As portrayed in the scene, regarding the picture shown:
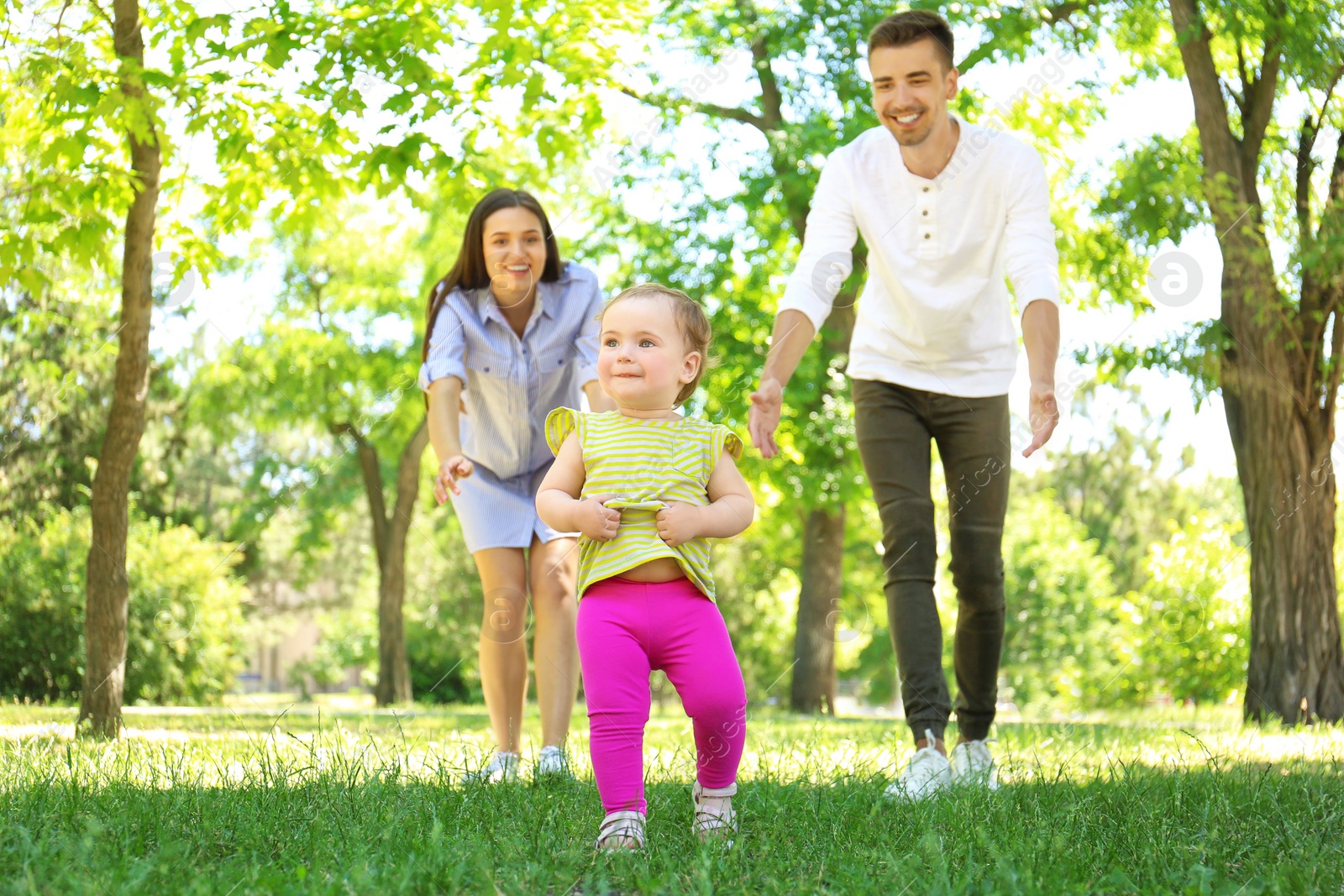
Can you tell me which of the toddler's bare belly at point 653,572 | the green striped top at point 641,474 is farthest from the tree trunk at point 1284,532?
the toddler's bare belly at point 653,572

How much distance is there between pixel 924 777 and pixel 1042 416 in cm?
111

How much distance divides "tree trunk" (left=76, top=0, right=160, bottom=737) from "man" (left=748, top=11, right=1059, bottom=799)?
14.0 feet

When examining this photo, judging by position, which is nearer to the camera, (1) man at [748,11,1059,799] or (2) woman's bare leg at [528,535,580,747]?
(1) man at [748,11,1059,799]

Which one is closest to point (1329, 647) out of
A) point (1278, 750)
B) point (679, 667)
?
point (1278, 750)

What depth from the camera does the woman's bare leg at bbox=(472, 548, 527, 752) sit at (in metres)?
4.45

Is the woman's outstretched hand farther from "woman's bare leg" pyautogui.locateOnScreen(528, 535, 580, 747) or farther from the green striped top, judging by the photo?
"woman's bare leg" pyautogui.locateOnScreen(528, 535, 580, 747)

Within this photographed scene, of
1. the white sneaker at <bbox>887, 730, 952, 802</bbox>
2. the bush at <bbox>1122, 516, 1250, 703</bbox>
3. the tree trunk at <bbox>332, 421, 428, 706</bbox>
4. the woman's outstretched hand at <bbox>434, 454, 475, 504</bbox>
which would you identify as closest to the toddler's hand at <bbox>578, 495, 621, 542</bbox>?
the woman's outstretched hand at <bbox>434, 454, 475, 504</bbox>

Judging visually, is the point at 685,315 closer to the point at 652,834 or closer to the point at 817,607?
the point at 652,834

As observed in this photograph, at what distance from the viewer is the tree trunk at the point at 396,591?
1786 cm

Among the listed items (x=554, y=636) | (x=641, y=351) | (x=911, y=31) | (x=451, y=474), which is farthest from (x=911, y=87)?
(x=554, y=636)

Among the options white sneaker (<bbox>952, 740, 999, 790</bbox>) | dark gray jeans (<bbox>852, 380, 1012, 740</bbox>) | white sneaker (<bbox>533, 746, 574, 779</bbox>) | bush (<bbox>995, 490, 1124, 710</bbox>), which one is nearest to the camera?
white sneaker (<bbox>952, 740, 999, 790</bbox>)

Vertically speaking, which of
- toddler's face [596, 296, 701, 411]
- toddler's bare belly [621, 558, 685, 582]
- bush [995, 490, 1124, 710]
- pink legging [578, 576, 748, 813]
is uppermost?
toddler's face [596, 296, 701, 411]

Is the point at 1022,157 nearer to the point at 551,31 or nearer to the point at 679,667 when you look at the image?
the point at 679,667

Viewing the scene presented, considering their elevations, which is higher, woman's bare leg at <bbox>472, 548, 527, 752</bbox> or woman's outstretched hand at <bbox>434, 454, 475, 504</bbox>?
woman's outstretched hand at <bbox>434, 454, 475, 504</bbox>
